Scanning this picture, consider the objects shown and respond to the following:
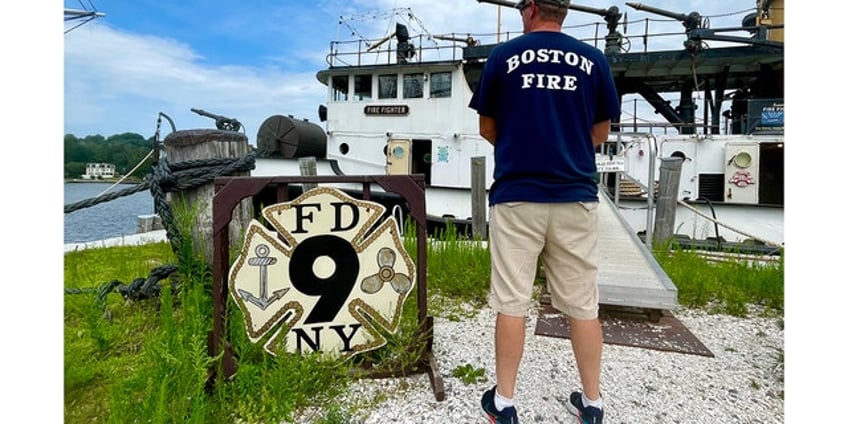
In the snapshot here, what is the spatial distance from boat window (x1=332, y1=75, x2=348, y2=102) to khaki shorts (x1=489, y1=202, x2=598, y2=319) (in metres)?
9.83

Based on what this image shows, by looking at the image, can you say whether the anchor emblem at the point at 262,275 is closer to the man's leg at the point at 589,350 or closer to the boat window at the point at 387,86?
the man's leg at the point at 589,350

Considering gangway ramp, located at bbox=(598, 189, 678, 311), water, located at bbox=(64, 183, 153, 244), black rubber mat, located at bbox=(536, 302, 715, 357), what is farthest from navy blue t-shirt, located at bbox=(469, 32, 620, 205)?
water, located at bbox=(64, 183, 153, 244)

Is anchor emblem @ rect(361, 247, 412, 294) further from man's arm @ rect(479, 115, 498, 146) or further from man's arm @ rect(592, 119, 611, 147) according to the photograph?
man's arm @ rect(592, 119, 611, 147)

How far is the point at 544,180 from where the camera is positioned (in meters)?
1.50

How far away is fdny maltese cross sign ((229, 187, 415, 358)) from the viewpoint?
1.82m

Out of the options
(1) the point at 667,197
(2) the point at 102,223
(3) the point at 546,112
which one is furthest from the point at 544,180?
(2) the point at 102,223

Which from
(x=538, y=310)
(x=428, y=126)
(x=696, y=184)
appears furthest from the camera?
(x=428, y=126)

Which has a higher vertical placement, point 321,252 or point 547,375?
point 321,252

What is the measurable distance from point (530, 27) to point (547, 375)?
1.56 metres

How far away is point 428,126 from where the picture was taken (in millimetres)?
9578

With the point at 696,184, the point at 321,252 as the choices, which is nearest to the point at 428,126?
the point at 696,184

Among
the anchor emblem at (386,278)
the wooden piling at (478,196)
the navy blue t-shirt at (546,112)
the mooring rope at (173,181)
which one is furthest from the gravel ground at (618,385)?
the wooden piling at (478,196)

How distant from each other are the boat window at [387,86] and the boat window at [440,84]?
37.3 inches

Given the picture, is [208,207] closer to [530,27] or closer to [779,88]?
[530,27]
